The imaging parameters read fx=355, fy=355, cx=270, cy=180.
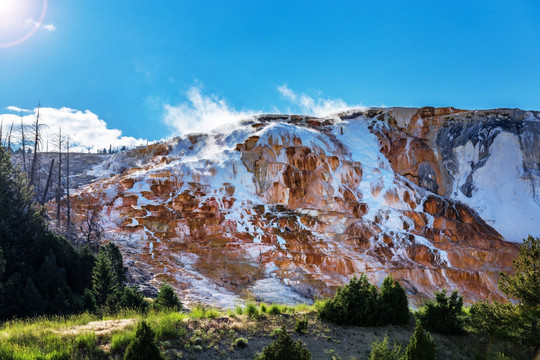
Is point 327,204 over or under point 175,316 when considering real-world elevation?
over

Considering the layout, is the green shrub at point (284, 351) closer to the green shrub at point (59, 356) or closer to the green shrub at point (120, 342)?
the green shrub at point (120, 342)

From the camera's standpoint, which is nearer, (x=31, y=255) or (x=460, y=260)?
(x=31, y=255)

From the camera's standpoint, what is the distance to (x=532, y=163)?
4300 cm

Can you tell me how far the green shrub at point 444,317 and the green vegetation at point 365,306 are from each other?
73 centimetres

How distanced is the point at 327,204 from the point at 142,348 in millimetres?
33189

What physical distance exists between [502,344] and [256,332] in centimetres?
720

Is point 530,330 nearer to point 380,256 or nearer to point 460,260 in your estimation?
point 380,256

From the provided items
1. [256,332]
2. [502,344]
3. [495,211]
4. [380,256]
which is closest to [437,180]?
[495,211]

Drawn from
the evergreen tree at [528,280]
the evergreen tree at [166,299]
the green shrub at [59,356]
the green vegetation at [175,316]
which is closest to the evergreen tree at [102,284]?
the green vegetation at [175,316]

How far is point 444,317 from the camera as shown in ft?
35.9

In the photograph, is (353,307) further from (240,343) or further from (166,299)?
(166,299)

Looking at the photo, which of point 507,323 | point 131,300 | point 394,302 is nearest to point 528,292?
point 507,323

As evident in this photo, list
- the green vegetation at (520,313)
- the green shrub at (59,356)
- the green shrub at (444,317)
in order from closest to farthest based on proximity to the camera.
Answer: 1. the green shrub at (59,356)
2. the green vegetation at (520,313)
3. the green shrub at (444,317)

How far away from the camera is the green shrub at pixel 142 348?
5.99 meters
